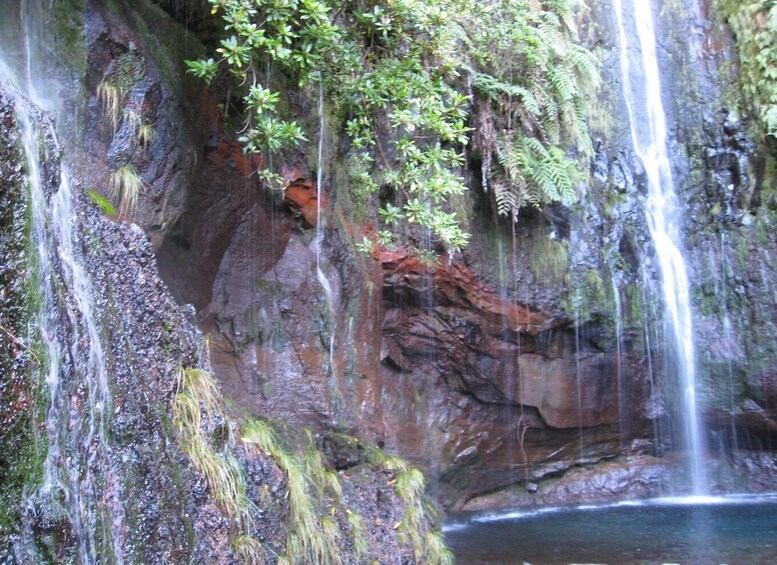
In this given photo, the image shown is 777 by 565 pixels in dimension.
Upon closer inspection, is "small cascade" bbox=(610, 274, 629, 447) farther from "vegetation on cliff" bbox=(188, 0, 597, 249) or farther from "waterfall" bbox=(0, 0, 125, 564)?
"waterfall" bbox=(0, 0, 125, 564)

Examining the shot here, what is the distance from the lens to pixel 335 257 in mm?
8812

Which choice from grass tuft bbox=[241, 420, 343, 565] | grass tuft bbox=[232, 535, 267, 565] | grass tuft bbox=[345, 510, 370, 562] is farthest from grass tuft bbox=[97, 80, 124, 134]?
grass tuft bbox=[345, 510, 370, 562]

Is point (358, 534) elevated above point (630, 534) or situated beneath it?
elevated above

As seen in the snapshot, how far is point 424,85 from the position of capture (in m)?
6.97

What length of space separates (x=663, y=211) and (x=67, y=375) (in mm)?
10328

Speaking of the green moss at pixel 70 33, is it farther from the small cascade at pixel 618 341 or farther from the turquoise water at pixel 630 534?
the small cascade at pixel 618 341

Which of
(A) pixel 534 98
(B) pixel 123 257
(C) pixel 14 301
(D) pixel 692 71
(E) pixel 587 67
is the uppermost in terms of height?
(D) pixel 692 71

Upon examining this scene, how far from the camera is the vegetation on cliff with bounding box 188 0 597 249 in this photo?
625 cm

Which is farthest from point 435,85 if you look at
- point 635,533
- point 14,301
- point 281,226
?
point 635,533

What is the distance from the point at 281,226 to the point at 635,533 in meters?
5.65

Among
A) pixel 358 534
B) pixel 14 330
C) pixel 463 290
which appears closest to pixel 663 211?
pixel 463 290

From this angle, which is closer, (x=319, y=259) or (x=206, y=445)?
(x=206, y=445)

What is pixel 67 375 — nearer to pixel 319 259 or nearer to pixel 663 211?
pixel 319 259

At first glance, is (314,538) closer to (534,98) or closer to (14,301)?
(14,301)
